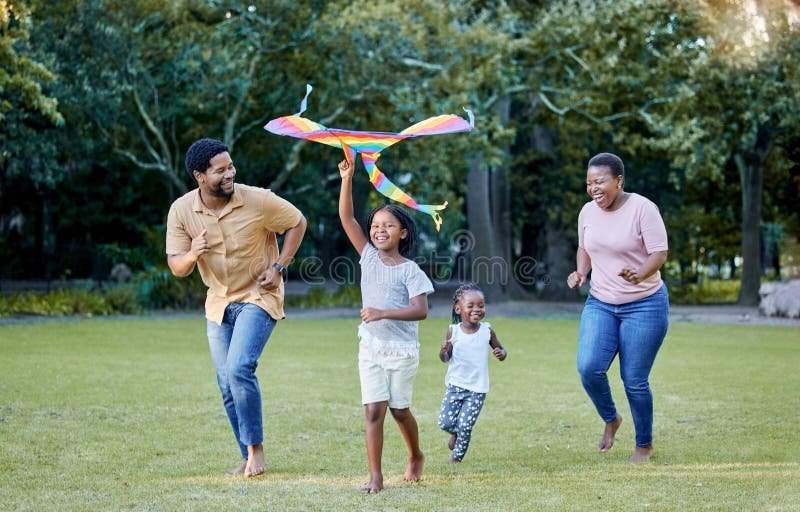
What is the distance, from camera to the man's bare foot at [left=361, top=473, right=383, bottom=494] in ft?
21.1

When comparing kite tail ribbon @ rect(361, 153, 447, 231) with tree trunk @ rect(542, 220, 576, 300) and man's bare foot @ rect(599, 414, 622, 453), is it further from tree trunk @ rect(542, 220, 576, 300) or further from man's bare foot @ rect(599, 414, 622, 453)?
tree trunk @ rect(542, 220, 576, 300)

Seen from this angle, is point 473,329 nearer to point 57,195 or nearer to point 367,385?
point 367,385

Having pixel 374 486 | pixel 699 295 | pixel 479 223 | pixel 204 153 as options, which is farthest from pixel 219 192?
pixel 699 295

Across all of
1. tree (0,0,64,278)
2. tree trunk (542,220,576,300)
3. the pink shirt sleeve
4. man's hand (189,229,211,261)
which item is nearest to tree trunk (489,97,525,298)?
tree trunk (542,220,576,300)

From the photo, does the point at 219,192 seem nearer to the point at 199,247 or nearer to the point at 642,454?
Result: the point at 199,247

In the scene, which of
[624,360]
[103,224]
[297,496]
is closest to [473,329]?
[624,360]

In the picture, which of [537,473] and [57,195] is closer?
[537,473]

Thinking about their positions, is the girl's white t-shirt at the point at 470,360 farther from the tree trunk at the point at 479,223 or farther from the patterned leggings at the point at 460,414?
the tree trunk at the point at 479,223

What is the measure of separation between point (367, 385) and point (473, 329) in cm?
148

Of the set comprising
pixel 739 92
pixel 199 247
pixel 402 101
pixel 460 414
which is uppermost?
pixel 739 92

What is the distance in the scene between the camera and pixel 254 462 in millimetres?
7043

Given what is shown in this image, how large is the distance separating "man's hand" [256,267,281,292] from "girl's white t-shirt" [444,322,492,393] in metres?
1.48

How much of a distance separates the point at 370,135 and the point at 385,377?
1.64m

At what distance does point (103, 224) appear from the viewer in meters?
34.0
